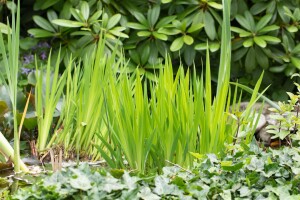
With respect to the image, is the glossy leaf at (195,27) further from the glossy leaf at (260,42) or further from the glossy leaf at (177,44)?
the glossy leaf at (260,42)

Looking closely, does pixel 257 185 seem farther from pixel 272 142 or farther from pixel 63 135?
pixel 272 142

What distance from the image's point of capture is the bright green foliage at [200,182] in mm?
1756

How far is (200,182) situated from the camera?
1951mm

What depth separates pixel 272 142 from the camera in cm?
371

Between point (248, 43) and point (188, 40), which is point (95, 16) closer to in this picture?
point (188, 40)

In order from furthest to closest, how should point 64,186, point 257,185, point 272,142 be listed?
point 272,142, point 257,185, point 64,186

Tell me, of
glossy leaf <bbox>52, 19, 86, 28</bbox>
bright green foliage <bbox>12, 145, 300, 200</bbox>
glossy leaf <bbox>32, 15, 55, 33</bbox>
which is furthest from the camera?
glossy leaf <bbox>32, 15, 55, 33</bbox>

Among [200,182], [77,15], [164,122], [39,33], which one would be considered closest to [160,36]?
[77,15]

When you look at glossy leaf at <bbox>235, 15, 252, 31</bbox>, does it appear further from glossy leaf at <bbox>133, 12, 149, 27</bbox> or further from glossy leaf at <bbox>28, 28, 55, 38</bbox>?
glossy leaf at <bbox>28, 28, 55, 38</bbox>

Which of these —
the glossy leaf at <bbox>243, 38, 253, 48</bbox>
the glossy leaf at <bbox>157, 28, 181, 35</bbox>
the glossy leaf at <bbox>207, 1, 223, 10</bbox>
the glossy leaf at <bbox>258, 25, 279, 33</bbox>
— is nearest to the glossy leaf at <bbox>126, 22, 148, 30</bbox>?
the glossy leaf at <bbox>157, 28, 181, 35</bbox>

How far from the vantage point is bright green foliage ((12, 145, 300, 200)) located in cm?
176

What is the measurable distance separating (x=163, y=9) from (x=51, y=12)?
2.70 feet

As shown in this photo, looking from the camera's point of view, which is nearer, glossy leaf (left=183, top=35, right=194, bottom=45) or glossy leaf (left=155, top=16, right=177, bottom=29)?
glossy leaf (left=183, top=35, right=194, bottom=45)

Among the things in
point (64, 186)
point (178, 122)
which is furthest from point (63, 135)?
point (64, 186)
